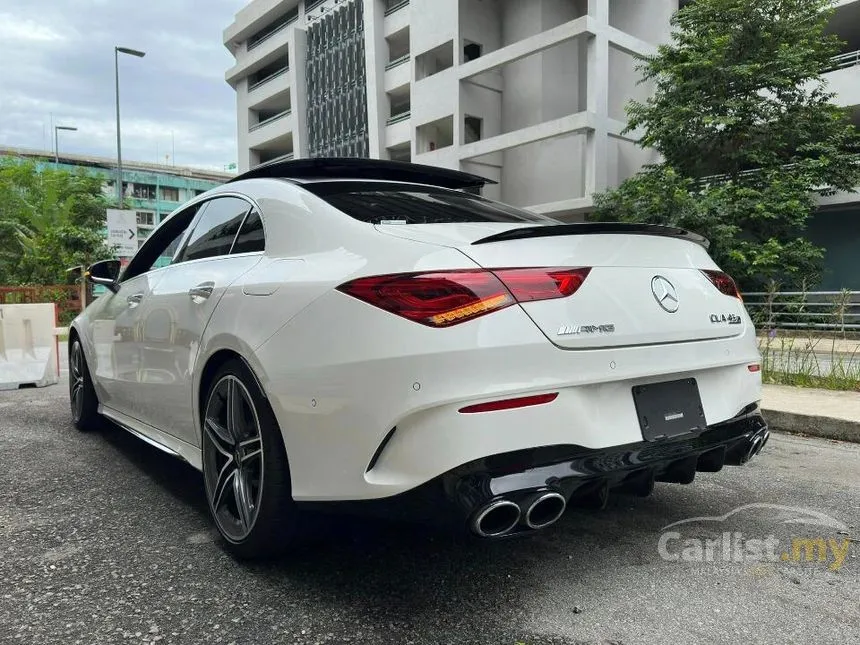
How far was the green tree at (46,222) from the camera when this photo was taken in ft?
75.9

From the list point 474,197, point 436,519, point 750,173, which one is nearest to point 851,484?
point 474,197

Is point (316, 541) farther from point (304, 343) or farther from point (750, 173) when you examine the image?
point (750, 173)

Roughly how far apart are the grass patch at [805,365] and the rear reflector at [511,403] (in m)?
5.44

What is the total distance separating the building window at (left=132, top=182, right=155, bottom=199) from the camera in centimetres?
7662

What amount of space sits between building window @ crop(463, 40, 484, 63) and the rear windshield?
25.2 m

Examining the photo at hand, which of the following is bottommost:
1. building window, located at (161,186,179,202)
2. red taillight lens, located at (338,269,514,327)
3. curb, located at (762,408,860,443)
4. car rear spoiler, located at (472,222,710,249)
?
curb, located at (762,408,860,443)

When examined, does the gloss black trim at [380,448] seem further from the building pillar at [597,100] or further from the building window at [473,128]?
the building window at [473,128]

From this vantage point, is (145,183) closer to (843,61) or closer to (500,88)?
(500,88)

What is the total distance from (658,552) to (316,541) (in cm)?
132

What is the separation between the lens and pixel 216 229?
315 cm

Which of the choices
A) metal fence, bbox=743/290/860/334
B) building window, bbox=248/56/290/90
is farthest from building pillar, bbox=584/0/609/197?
building window, bbox=248/56/290/90

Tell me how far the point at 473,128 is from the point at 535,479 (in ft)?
83.7

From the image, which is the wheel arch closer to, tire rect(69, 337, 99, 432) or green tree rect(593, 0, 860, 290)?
tire rect(69, 337, 99, 432)

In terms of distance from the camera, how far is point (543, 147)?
80.5 ft
